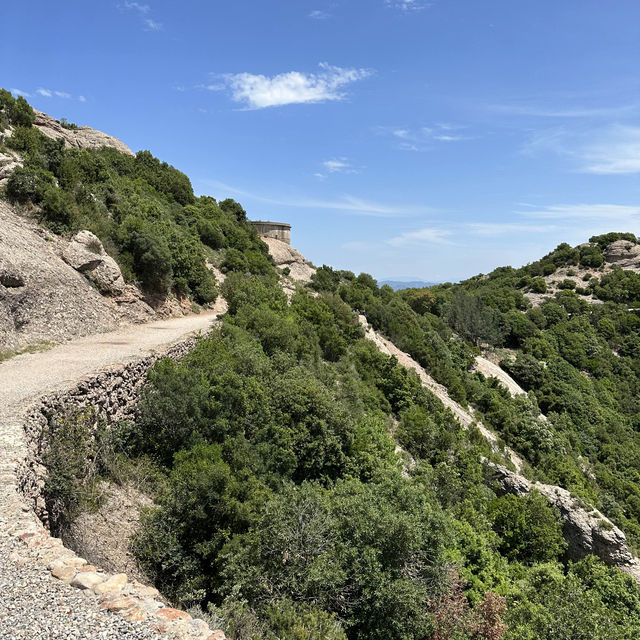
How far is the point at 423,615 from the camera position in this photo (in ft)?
28.0

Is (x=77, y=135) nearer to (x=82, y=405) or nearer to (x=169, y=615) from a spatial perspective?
(x=82, y=405)

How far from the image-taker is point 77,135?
33.6 m

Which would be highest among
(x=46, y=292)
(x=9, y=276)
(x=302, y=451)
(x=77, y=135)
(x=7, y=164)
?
(x=77, y=135)

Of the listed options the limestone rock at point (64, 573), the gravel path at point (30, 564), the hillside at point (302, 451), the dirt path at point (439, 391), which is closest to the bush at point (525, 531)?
the hillside at point (302, 451)

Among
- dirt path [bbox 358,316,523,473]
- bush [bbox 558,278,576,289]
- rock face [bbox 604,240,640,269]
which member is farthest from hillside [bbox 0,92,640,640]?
rock face [bbox 604,240,640,269]

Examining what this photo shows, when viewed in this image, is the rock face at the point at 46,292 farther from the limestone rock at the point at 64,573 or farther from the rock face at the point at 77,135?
the rock face at the point at 77,135

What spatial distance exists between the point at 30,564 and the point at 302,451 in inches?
345

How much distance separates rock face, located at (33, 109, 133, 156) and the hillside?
53cm

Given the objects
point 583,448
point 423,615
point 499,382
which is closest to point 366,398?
point 423,615

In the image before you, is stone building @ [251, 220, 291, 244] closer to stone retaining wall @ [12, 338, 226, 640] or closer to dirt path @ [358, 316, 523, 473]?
dirt path @ [358, 316, 523, 473]

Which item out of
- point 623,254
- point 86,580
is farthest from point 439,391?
point 623,254

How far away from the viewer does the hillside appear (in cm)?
797

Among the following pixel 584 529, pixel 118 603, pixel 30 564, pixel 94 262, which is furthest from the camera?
pixel 584 529

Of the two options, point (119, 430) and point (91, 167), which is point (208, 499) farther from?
point (91, 167)
